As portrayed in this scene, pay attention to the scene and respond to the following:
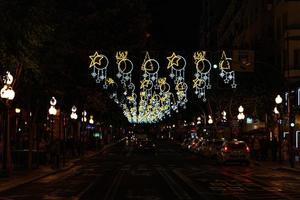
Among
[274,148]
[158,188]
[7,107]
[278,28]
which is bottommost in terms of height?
[158,188]

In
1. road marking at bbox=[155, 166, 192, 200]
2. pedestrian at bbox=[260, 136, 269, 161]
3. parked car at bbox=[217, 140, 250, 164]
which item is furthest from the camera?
pedestrian at bbox=[260, 136, 269, 161]

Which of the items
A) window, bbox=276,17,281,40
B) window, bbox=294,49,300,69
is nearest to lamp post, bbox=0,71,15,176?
window, bbox=294,49,300,69

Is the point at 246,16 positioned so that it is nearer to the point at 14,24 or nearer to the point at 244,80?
the point at 244,80

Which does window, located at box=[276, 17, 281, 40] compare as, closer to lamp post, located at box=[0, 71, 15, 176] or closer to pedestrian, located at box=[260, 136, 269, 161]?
pedestrian, located at box=[260, 136, 269, 161]

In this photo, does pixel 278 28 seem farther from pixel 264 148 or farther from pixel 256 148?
pixel 264 148

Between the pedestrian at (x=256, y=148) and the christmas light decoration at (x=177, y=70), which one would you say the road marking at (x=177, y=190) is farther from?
the pedestrian at (x=256, y=148)

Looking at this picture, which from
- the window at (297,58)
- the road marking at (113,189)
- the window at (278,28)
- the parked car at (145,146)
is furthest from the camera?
the parked car at (145,146)

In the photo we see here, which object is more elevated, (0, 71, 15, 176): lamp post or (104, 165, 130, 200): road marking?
(0, 71, 15, 176): lamp post

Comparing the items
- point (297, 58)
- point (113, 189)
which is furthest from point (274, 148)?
point (113, 189)

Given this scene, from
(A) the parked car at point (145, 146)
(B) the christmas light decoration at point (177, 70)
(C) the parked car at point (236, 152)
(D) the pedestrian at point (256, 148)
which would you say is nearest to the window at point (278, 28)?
(B) the christmas light decoration at point (177, 70)

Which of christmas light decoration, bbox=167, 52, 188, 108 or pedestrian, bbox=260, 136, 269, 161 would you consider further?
pedestrian, bbox=260, 136, 269, 161

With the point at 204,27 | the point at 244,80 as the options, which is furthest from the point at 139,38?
the point at 204,27

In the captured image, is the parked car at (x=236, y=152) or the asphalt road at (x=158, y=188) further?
the parked car at (x=236, y=152)

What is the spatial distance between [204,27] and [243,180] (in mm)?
151977
